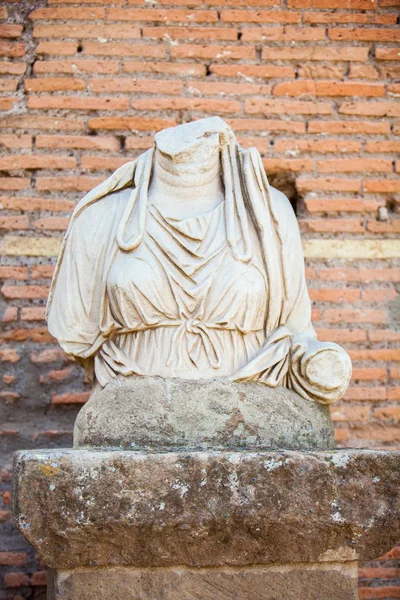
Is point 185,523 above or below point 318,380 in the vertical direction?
below

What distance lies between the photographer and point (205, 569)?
323cm

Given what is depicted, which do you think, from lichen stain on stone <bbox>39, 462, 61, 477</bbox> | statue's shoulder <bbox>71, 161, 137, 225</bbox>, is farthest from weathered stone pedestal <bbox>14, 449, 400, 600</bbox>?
statue's shoulder <bbox>71, 161, 137, 225</bbox>

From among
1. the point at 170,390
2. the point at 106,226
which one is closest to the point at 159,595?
the point at 170,390

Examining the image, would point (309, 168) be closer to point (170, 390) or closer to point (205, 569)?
point (170, 390)

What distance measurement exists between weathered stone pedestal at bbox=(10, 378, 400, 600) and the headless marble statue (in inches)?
11.8

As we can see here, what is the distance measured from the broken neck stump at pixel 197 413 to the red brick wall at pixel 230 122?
→ 1339mm

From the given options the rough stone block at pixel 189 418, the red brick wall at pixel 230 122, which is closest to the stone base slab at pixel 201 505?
the rough stone block at pixel 189 418

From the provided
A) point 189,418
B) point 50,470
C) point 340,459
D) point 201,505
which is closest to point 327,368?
point 340,459

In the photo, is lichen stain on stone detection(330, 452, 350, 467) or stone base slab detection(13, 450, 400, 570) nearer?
stone base slab detection(13, 450, 400, 570)

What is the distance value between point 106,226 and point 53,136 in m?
1.67

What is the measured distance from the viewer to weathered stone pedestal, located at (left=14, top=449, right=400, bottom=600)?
3.10m

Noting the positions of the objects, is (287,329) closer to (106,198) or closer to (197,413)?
(197,413)

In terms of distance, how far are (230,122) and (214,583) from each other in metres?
2.86

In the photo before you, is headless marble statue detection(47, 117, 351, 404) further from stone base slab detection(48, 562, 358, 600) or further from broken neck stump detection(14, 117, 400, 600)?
stone base slab detection(48, 562, 358, 600)
